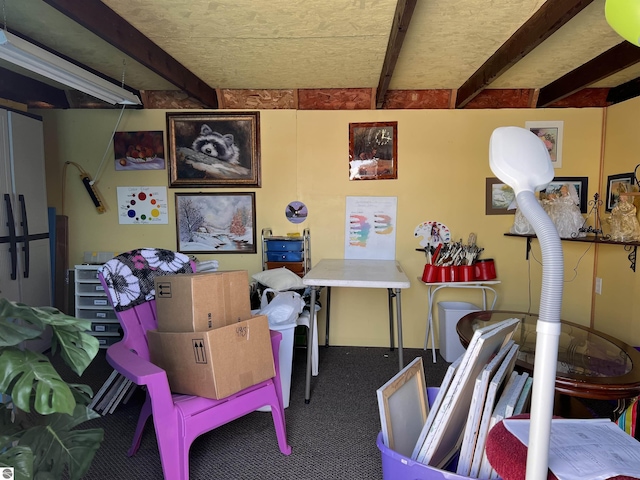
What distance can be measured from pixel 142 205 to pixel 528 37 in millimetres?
3338

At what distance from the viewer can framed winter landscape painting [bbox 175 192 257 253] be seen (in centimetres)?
346

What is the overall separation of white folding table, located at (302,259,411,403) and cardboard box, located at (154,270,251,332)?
512 mm

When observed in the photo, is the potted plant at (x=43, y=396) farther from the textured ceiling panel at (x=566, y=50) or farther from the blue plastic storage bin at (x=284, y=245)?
the textured ceiling panel at (x=566, y=50)

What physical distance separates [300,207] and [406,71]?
146 cm

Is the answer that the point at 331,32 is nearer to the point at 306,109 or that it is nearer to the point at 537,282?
the point at 306,109

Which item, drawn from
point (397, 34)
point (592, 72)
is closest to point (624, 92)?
point (592, 72)

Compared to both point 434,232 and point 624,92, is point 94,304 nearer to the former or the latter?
point 434,232

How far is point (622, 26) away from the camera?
40.5 inches

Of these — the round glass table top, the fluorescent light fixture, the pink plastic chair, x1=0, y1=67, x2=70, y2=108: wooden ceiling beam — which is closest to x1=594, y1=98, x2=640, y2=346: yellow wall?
the round glass table top

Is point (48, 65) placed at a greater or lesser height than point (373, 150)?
greater

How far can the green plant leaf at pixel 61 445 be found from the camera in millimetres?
1106

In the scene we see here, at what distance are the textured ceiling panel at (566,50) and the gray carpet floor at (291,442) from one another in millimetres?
2460

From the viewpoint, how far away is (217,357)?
1.64 meters

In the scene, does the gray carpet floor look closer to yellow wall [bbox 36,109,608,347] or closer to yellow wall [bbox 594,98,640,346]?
yellow wall [bbox 36,109,608,347]
